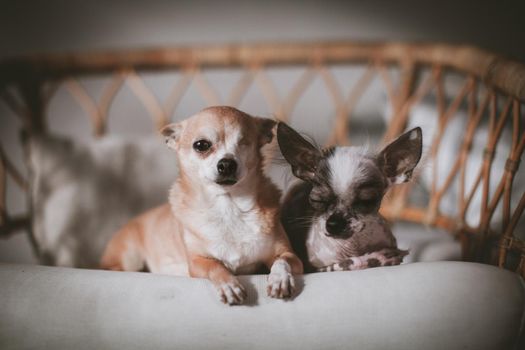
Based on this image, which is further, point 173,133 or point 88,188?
point 88,188

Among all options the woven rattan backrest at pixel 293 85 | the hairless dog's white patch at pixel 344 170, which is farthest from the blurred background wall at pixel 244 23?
the hairless dog's white patch at pixel 344 170

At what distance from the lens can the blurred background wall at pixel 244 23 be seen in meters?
1.97

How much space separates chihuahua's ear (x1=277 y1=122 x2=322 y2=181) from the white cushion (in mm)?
215

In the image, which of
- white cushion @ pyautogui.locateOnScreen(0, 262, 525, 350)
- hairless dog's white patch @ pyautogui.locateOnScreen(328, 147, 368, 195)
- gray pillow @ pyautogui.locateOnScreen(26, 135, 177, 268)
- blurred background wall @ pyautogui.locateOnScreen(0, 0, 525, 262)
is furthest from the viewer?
blurred background wall @ pyautogui.locateOnScreen(0, 0, 525, 262)

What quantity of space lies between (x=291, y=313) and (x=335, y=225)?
175 millimetres

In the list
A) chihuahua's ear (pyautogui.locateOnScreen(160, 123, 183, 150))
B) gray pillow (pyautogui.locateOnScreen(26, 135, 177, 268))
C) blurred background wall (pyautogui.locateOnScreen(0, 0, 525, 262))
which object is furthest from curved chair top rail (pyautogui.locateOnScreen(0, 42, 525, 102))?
chihuahua's ear (pyautogui.locateOnScreen(160, 123, 183, 150))

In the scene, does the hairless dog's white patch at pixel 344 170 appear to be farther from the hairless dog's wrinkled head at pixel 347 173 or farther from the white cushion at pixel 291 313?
the white cushion at pixel 291 313

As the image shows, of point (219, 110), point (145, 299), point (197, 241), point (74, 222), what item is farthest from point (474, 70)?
point (74, 222)

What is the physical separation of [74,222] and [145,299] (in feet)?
2.65

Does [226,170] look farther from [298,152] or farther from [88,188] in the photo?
[88,188]

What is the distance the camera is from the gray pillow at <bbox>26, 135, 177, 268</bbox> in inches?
59.4

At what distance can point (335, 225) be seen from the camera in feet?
2.77

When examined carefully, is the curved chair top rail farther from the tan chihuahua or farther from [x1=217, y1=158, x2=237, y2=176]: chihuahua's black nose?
[x1=217, y1=158, x2=237, y2=176]: chihuahua's black nose

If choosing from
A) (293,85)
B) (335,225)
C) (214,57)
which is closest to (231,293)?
(335,225)
